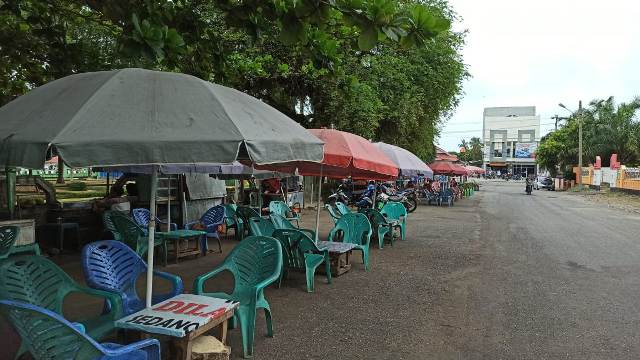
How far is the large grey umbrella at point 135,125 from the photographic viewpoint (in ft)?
Answer: 8.98

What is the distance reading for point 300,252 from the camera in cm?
632

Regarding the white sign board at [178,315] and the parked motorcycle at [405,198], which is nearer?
the white sign board at [178,315]

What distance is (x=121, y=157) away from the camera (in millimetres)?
2734

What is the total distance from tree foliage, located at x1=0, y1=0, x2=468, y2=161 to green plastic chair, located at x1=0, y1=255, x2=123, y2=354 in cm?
173

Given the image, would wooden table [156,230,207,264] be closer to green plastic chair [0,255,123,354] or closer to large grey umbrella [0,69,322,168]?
green plastic chair [0,255,123,354]

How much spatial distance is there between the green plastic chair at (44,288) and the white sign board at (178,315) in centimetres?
28

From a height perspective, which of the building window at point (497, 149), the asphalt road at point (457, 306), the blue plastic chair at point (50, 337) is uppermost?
the building window at point (497, 149)

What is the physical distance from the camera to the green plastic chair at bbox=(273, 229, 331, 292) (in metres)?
6.24

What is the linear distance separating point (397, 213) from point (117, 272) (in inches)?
313

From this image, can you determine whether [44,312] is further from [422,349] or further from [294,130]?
[422,349]

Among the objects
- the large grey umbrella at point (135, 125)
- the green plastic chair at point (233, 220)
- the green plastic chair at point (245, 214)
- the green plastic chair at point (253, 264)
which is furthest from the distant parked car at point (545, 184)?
the large grey umbrella at point (135, 125)

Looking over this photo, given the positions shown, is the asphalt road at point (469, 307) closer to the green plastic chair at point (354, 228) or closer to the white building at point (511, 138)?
the green plastic chair at point (354, 228)

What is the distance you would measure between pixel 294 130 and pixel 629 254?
9.02 meters

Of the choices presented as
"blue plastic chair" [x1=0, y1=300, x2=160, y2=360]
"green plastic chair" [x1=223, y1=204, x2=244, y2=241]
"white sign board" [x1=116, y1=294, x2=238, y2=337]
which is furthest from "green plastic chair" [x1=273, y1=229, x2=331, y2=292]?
"green plastic chair" [x1=223, y1=204, x2=244, y2=241]
